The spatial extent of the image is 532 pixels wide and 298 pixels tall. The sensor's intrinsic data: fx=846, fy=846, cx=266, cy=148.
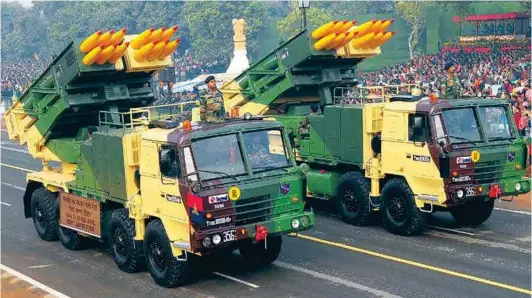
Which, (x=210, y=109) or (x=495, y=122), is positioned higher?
(x=210, y=109)

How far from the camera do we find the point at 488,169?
16.4m

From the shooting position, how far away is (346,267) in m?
14.8

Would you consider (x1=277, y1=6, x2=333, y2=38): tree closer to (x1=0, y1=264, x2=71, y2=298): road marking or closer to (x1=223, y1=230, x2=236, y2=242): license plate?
(x1=0, y1=264, x2=71, y2=298): road marking

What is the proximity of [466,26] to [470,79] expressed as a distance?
1798 cm

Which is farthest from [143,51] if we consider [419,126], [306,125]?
[419,126]

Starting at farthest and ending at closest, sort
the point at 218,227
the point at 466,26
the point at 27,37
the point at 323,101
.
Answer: the point at 27,37
the point at 466,26
the point at 323,101
the point at 218,227

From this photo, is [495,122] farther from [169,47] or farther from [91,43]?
[91,43]

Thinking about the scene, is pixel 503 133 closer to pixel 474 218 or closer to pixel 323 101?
pixel 474 218

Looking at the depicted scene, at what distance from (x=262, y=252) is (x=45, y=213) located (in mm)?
5546

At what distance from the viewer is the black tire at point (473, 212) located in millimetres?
17703

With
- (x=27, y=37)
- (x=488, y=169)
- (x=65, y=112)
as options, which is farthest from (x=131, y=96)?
(x=27, y=37)

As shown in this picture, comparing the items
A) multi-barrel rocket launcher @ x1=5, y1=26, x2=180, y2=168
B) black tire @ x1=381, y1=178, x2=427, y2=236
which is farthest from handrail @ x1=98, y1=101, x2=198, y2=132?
black tire @ x1=381, y1=178, x2=427, y2=236

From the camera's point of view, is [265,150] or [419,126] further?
[419,126]

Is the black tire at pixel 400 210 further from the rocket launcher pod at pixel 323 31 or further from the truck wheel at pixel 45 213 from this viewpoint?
the truck wheel at pixel 45 213
